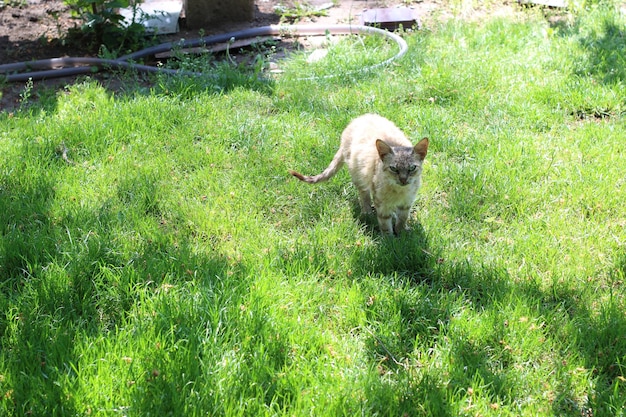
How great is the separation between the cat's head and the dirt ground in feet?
12.1

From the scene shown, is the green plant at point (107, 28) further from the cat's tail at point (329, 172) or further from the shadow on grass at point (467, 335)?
the shadow on grass at point (467, 335)

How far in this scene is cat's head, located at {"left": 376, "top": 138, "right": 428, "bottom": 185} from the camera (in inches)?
155

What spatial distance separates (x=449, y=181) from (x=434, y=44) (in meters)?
2.55

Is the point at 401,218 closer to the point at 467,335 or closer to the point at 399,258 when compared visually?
the point at 399,258

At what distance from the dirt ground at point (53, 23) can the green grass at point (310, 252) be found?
1.27 metres

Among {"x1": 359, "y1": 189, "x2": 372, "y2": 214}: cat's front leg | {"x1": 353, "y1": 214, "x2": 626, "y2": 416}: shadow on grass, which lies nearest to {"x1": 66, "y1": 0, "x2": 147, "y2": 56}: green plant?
{"x1": 359, "y1": 189, "x2": 372, "y2": 214}: cat's front leg

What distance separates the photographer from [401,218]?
421 cm

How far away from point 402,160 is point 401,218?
46 centimetres

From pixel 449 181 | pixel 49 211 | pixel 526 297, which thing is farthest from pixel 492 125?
pixel 49 211

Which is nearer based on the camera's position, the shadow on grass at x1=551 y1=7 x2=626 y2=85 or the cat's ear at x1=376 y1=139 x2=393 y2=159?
the cat's ear at x1=376 y1=139 x2=393 y2=159

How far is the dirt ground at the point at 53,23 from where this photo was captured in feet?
22.1

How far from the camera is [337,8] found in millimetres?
8156

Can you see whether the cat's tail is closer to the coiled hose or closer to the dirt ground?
the coiled hose

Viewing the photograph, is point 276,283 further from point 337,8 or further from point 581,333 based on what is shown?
point 337,8
